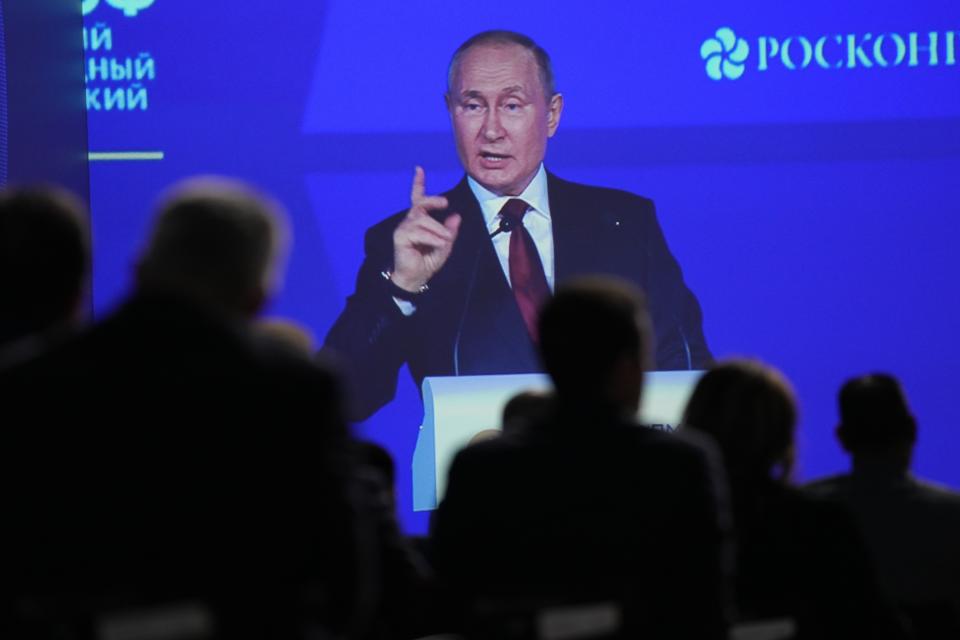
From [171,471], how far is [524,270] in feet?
10.6

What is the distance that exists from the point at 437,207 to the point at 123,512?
3241 mm

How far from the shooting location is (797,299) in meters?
4.53

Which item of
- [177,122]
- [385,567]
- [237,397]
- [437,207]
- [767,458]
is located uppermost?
[177,122]

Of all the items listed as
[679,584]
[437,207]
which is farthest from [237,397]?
[437,207]

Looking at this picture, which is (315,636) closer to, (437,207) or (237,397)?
(237,397)

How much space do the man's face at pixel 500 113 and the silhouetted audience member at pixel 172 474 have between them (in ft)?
10.4

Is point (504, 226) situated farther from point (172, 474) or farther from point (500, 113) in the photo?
point (172, 474)

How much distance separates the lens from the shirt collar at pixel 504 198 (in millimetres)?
4512

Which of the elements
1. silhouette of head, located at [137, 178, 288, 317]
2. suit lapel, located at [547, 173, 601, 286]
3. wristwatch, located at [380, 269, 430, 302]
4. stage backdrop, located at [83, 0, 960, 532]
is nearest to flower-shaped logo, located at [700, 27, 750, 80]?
stage backdrop, located at [83, 0, 960, 532]

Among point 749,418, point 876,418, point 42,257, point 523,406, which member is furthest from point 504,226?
point 42,257

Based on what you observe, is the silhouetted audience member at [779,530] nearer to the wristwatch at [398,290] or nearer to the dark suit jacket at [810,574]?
the dark suit jacket at [810,574]

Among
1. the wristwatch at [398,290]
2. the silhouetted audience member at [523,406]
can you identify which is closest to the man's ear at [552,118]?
the wristwatch at [398,290]

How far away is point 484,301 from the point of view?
4.48 meters

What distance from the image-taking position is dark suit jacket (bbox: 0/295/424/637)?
1.32 m
